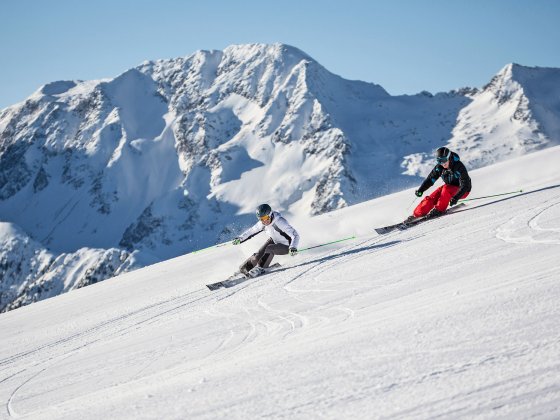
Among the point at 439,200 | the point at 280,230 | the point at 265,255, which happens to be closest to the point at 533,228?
the point at 439,200

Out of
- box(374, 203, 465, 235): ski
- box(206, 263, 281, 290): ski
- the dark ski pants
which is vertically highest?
the dark ski pants

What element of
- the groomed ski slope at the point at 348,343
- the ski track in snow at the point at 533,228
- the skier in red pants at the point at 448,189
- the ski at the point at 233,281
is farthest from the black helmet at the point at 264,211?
the ski track in snow at the point at 533,228

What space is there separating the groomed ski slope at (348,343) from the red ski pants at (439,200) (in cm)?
204

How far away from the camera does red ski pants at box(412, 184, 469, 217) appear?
1320 cm

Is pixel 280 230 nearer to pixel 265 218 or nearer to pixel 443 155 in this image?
pixel 265 218

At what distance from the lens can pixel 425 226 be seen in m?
12.0

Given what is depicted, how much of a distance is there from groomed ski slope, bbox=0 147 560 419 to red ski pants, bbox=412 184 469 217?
2039mm

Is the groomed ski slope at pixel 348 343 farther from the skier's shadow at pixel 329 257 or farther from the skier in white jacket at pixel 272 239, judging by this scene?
the skier in white jacket at pixel 272 239

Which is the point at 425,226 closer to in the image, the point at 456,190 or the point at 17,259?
the point at 456,190

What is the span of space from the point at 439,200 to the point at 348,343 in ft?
31.1

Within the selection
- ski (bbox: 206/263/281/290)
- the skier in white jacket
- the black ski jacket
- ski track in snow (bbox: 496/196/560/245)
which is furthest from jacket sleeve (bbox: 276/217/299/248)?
ski track in snow (bbox: 496/196/560/245)

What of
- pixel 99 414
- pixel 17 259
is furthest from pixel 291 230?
pixel 17 259

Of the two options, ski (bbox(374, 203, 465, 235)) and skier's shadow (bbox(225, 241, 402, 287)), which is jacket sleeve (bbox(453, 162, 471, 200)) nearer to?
ski (bbox(374, 203, 465, 235))

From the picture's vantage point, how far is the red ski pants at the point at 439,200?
13.2 m
